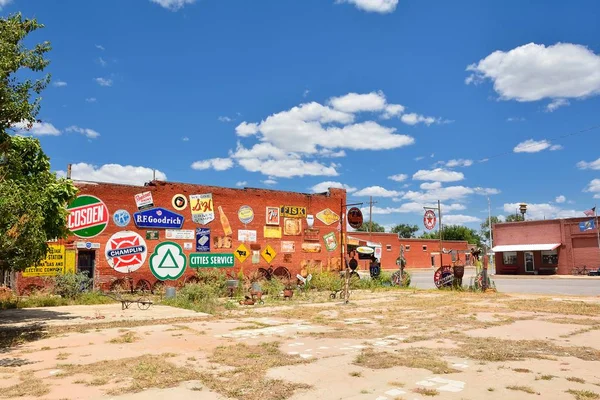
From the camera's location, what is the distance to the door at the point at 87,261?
23562 mm

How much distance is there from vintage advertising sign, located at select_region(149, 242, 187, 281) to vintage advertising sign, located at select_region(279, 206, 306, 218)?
7552 millimetres

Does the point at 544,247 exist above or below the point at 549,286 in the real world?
above

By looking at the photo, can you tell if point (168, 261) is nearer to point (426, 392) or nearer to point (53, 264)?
point (53, 264)

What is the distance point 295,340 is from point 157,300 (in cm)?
1223

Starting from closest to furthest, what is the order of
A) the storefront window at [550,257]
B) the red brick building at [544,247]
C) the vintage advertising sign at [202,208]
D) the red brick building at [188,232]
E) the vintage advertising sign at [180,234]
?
1. the red brick building at [188,232]
2. the vintage advertising sign at [180,234]
3. the vintage advertising sign at [202,208]
4. the red brick building at [544,247]
5. the storefront window at [550,257]

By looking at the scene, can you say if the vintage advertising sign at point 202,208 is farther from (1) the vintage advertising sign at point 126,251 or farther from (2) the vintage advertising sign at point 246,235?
(1) the vintage advertising sign at point 126,251

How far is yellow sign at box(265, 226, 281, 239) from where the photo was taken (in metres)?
30.3

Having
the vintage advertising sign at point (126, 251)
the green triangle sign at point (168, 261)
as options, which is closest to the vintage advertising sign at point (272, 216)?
the green triangle sign at point (168, 261)

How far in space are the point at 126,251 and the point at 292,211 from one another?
1131 cm

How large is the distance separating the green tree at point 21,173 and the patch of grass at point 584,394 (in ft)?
39.0

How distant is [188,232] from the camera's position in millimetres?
26953

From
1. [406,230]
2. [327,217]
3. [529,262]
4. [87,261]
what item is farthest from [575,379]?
[406,230]

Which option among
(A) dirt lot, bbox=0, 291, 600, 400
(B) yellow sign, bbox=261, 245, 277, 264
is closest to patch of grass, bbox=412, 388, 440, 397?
(A) dirt lot, bbox=0, 291, 600, 400

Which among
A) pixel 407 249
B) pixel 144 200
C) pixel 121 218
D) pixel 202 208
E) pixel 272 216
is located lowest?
pixel 407 249
